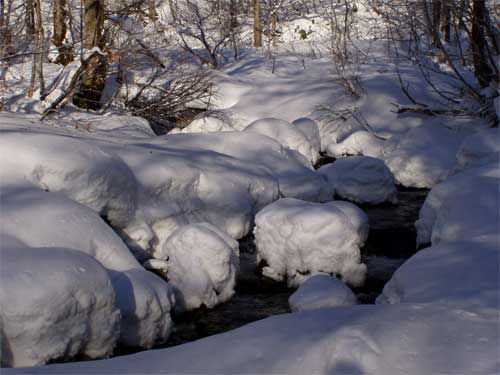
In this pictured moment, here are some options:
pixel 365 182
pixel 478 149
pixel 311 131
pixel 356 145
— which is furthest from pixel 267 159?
pixel 356 145

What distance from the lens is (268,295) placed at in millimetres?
5828

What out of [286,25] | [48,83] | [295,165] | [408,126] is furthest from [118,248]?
[286,25]

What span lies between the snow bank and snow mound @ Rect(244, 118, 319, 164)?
754cm

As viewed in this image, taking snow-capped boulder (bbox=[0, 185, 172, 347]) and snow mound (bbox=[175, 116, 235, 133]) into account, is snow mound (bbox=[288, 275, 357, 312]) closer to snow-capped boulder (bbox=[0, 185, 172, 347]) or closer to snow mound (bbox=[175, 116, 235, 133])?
snow-capped boulder (bbox=[0, 185, 172, 347])

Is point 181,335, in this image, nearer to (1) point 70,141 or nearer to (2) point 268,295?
(2) point 268,295

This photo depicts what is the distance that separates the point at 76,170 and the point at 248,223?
2.36 metres

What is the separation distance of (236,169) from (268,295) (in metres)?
2.51

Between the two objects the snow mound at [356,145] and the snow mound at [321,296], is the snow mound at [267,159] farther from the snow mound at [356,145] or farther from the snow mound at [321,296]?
the snow mound at [321,296]

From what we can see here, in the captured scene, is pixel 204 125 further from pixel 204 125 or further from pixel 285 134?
pixel 285 134

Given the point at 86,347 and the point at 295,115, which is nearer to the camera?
the point at 86,347

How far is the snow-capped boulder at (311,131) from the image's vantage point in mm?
11048

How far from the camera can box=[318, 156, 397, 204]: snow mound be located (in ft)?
29.2

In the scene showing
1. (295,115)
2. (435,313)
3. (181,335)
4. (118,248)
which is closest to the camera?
(435,313)

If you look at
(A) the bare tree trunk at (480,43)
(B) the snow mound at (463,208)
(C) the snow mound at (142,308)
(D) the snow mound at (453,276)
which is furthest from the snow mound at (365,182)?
(C) the snow mound at (142,308)
